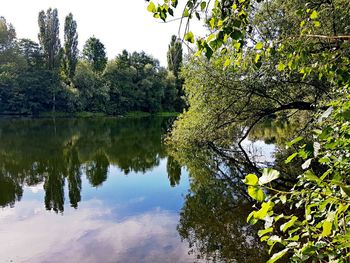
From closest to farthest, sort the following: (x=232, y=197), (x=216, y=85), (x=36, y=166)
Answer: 1. (x=232, y=197)
2. (x=216, y=85)
3. (x=36, y=166)

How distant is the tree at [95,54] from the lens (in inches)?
2844

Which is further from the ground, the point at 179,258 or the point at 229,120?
the point at 229,120

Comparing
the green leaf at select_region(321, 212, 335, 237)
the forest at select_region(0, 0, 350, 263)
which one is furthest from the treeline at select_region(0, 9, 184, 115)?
the green leaf at select_region(321, 212, 335, 237)

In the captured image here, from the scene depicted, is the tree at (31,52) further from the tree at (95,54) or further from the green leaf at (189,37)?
the green leaf at (189,37)

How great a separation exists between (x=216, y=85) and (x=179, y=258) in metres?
9.07

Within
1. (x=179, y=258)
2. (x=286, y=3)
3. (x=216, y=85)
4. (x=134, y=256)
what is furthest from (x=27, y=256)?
(x=286, y=3)

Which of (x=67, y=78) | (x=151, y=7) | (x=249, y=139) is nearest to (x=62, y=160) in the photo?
(x=249, y=139)

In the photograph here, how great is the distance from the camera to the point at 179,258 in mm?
8094

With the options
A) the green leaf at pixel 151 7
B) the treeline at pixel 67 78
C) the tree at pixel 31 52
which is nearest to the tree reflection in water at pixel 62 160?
the green leaf at pixel 151 7

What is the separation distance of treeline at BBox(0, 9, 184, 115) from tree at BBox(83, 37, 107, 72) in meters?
0.20

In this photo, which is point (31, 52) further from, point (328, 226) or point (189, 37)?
point (328, 226)

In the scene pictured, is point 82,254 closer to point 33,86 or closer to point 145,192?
point 145,192

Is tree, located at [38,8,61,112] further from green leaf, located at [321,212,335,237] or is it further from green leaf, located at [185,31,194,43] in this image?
green leaf, located at [321,212,335,237]

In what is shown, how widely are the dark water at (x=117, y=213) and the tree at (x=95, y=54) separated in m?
53.7
